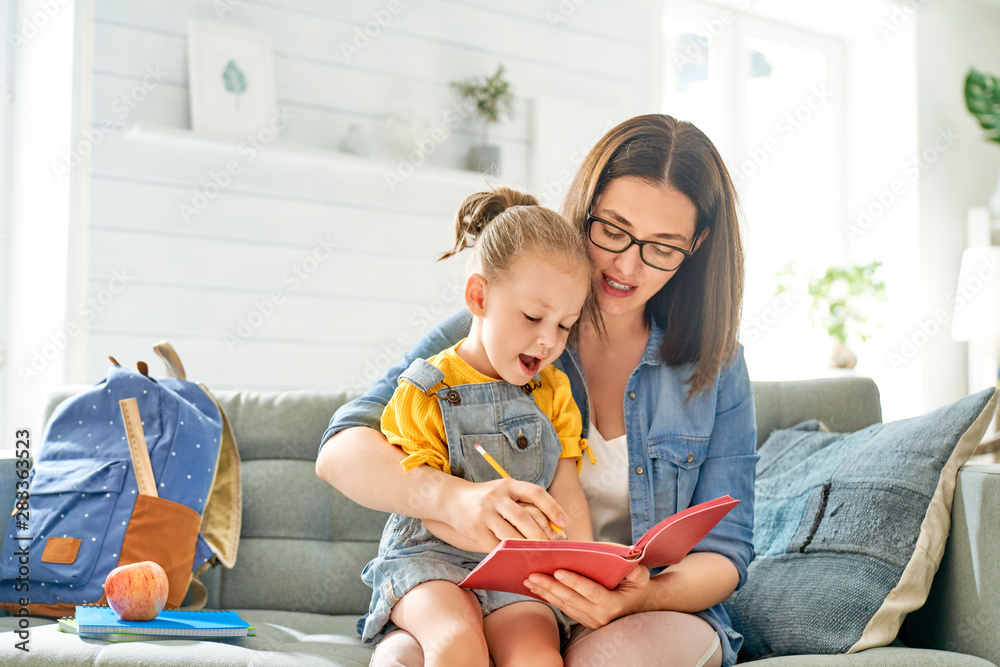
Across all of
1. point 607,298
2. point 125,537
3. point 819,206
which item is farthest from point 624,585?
point 819,206

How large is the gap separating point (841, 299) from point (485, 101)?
79.2 inches

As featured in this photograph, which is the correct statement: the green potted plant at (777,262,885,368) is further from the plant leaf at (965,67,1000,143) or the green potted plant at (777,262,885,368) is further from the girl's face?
the girl's face

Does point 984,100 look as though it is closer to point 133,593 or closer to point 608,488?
point 608,488

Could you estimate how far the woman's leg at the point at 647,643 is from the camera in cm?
110

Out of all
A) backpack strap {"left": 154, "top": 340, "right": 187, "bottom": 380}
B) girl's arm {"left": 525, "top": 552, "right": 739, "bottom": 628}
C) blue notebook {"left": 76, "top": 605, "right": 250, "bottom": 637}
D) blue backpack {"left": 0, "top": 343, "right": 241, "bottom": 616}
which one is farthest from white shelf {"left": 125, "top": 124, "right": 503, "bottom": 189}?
girl's arm {"left": 525, "top": 552, "right": 739, "bottom": 628}

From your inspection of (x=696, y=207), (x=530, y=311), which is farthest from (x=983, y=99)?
(x=530, y=311)

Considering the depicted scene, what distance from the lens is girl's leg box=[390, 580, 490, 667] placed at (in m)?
1.02

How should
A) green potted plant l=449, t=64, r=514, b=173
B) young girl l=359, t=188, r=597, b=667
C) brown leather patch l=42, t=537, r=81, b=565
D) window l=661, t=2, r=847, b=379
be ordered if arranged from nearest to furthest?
young girl l=359, t=188, r=597, b=667, brown leather patch l=42, t=537, r=81, b=565, green potted plant l=449, t=64, r=514, b=173, window l=661, t=2, r=847, b=379

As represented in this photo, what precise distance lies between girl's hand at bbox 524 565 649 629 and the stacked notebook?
66 centimetres

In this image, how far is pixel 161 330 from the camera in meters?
2.92

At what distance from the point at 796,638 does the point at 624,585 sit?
0.37 meters

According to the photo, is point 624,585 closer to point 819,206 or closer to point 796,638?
point 796,638

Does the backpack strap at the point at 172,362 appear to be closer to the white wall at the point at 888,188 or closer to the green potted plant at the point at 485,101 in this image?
the green potted plant at the point at 485,101

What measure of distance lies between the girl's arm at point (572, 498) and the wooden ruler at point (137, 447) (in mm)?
844
